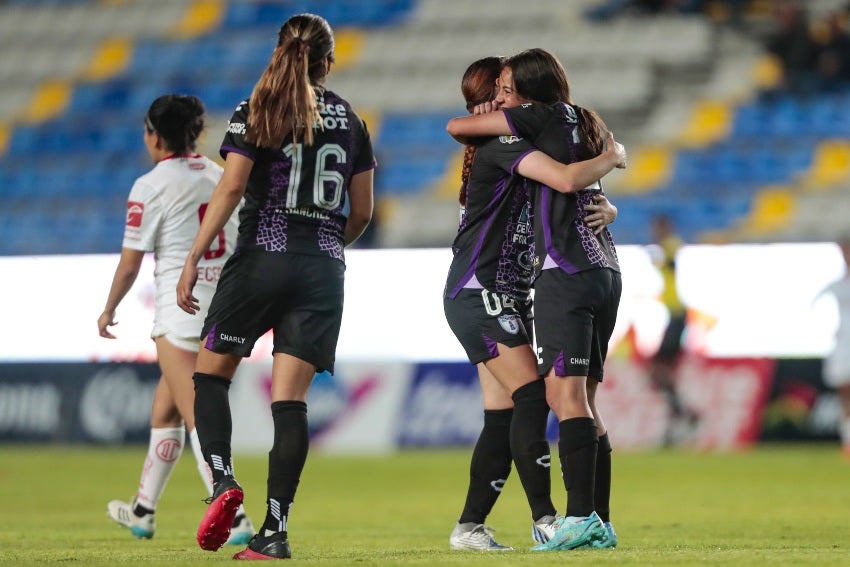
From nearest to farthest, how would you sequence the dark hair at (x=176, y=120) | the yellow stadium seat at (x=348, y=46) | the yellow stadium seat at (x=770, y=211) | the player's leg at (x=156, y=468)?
the dark hair at (x=176, y=120), the player's leg at (x=156, y=468), the yellow stadium seat at (x=770, y=211), the yellow stadium seat at (x=348, y=46)

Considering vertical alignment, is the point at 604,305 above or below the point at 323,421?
above

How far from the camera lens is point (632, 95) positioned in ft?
63.9

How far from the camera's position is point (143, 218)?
6.06m

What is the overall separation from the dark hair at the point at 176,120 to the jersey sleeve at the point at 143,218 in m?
0.24

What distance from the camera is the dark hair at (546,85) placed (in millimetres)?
4965

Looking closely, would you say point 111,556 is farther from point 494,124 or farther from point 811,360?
point 811,360

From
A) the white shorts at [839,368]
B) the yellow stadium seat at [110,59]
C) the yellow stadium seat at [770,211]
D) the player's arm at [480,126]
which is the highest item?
the yellow stadium seat at [110,59]

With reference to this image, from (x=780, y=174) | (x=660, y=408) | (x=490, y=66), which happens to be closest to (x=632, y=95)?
(x=780, y=174)

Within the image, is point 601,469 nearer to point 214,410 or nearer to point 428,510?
point 214,410

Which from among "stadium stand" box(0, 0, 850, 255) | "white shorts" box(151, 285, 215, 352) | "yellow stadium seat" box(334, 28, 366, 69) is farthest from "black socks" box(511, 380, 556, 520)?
"yellow stadium seat" box(334, 28, 366, 69)

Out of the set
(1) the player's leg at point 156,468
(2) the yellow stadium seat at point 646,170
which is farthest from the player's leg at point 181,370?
(2) the yellow stadium seat at point 646,170

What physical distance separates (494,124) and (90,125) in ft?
58.4

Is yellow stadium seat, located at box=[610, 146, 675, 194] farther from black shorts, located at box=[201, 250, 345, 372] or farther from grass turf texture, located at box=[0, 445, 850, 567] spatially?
black shorts, located at box=[201, 250, 345, 372]

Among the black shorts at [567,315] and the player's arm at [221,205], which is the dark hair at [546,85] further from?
the player's arm at [221,205]
